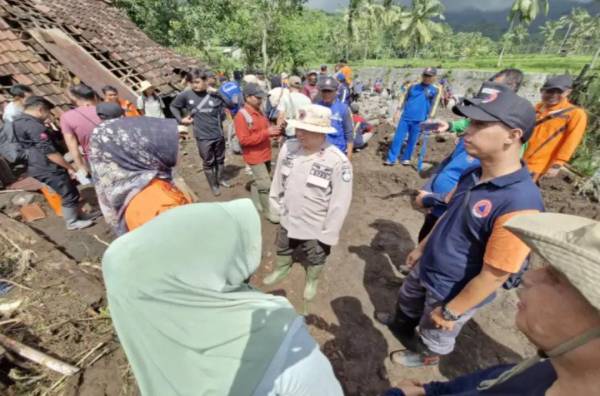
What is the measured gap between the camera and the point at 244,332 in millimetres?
1021

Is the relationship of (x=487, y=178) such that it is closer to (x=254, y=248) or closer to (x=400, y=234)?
(x=254, y=248)

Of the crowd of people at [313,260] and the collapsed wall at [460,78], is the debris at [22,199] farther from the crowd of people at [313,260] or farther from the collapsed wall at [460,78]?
the collapsed wall at [460,78]

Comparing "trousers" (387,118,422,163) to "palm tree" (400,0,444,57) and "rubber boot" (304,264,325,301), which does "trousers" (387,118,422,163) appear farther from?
"palm tree" (400,0,444,57)

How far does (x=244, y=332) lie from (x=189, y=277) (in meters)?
0.29

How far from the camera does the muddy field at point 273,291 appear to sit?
249 cm

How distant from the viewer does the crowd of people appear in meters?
0.80

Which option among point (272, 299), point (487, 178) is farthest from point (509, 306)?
point (272, 299)

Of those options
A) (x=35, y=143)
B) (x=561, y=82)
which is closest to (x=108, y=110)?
(x=35, y=143)

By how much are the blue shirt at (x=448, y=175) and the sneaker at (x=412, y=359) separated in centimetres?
143

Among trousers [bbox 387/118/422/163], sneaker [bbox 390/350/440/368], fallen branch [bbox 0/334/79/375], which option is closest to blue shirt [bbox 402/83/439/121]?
trousers [bbox 387/118/422/163]

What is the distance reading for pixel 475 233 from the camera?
5.70 ft

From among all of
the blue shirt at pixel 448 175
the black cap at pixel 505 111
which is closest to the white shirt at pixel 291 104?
the blue shirt at pixel 448 175

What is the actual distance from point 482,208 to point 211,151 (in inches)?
190

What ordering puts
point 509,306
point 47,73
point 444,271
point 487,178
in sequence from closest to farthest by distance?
point 487,178, point 444,271, point 509,306, point 47,73
